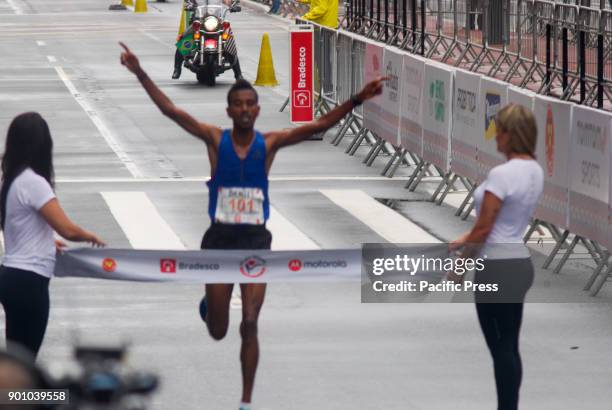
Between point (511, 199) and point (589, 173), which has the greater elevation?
point (511, 199)

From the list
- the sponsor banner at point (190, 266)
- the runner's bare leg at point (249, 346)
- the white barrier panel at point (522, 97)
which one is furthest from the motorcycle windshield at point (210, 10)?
the runner's bare leg at point (249, 346)

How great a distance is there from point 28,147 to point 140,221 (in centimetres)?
796

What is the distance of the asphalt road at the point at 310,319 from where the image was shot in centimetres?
846

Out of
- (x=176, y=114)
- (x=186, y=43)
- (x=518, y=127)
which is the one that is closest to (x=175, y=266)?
(x=176, y=114)

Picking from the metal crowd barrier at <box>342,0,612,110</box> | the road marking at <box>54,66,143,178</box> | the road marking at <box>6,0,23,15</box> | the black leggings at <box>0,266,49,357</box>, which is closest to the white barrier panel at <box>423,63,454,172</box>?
the metal crowd barrier at <box>342,0,612,110</box>

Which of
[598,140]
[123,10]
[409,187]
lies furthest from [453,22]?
[123,10]

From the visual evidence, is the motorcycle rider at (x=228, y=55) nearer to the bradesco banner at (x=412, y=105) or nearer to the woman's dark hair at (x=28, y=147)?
the bradesco banner at (x=412, y=105)

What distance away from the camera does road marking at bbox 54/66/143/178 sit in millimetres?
19359

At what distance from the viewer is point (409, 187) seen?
17.8m

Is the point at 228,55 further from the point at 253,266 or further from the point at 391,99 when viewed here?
the point at 253,266

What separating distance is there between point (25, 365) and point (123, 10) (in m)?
55.0

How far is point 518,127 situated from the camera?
22.4 ft

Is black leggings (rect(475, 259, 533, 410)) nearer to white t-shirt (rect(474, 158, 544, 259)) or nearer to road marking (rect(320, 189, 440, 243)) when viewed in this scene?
white t-shirt (rect(474, 158, 544, 259))

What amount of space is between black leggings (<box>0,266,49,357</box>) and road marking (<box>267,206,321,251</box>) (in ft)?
19.7
